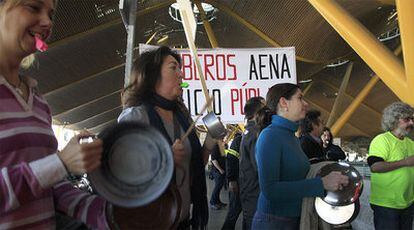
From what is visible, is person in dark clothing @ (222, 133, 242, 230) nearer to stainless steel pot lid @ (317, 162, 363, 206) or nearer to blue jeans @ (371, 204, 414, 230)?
blue jeans @ (371, 204, 414, 230)

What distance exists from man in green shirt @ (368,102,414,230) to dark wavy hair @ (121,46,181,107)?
2.50 metres

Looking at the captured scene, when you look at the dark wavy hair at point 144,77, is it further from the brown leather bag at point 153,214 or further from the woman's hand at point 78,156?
the woman's hand at point 78,156

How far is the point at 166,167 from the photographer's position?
146 centimetres

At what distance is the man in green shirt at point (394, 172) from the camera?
4.01 m

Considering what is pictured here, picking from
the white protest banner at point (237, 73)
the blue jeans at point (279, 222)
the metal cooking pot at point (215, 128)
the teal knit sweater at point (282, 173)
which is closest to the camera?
the metal cooking pot at point (215, 128)

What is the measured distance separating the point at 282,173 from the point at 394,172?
164cm

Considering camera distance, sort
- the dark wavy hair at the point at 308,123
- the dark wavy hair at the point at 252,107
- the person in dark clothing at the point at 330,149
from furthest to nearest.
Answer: the person in dark clothing at the point at 330,149 < the dark wavy hair at the point at 308,123 < the dark wavy hair at the point at 252,107

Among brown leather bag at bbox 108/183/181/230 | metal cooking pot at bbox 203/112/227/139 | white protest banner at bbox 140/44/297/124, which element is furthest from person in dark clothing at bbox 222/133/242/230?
brown leather bag at bbox 108/183/181/230

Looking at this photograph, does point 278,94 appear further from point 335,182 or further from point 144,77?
point 144,77

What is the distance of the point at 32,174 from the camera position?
1.25m

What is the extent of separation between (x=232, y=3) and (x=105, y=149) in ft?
49.0

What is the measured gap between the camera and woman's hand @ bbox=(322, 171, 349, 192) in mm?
2840

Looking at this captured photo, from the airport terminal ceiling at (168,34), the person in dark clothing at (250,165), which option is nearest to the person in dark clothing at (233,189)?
the person in dark clothing at (250,165)

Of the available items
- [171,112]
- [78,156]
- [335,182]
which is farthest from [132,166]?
[335,182]
